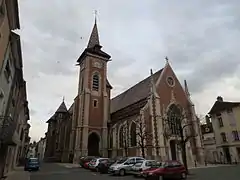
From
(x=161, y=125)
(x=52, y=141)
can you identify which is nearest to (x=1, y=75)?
(x=161, y=125)

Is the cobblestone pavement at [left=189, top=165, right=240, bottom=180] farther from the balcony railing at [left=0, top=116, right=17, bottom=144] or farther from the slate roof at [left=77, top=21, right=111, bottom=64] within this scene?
the slate roof at [left=77, top=21, right=111, bottom=64]

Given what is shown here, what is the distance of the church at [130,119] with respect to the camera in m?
30.1

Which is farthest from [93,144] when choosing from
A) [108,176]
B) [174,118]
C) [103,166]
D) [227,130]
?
[227,130]

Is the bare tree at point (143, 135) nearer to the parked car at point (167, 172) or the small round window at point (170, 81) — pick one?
the small round window at point (170, 81)

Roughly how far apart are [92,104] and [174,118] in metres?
14.8

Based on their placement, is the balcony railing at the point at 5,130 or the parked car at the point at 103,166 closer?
the balcony railing at the point at 5,130

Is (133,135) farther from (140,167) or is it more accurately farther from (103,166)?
(140,167)

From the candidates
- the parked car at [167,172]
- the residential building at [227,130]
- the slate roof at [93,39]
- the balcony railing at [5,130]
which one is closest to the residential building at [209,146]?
the residential building at [227,130]

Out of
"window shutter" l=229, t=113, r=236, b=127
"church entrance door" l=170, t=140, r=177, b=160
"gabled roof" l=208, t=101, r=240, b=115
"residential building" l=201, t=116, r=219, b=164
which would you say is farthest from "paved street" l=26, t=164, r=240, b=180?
"residential building" l=201, t=116, r=219, b=164

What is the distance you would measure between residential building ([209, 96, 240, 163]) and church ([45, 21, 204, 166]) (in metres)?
7.32

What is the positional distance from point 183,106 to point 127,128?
10440 millimetres

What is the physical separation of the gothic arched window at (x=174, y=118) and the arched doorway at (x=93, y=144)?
1330cm

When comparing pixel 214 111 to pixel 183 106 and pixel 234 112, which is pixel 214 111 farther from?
pixel 183 106

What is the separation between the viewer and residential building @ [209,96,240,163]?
36.5 meters
